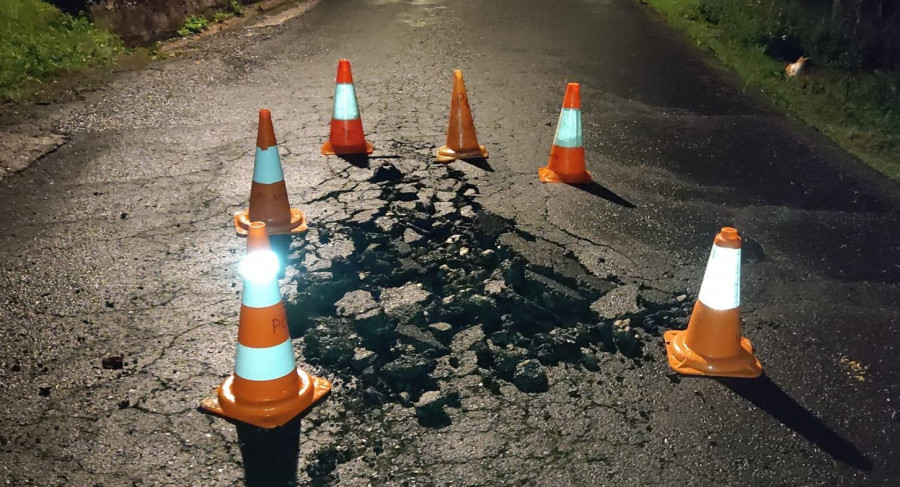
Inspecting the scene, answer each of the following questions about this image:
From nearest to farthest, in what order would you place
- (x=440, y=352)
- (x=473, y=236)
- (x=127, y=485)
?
1. (x=127, y=485)
2. (x=440, y=352)
3. (x=473, y=236)

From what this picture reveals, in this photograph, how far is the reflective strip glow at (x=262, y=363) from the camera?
331cm

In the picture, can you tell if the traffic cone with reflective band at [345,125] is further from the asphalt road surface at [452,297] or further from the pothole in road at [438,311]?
the pothole in road at [438,311]

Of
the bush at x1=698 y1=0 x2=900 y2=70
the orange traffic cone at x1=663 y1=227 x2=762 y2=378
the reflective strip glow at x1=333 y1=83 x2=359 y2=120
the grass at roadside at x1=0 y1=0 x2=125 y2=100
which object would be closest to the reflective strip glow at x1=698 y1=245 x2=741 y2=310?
the orange traffic cone at x1=663 y1=227 x2=762 y2=378

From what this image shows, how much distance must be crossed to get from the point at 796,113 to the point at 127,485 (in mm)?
7557

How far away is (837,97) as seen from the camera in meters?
8.45

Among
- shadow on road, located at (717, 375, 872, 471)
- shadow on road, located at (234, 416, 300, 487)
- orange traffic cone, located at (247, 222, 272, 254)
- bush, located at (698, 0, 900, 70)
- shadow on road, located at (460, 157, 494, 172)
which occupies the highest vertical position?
bush, located at (698, 0, 900, 70)

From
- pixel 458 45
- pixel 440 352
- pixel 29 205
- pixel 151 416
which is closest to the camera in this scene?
pixel 151 416

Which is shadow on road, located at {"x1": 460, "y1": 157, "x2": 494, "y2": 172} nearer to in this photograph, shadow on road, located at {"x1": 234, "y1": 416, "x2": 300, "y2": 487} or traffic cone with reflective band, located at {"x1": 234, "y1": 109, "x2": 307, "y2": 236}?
traffic cone with reflective band, located at {"x1": 234, "y1": 109, "x2": 307, "y2": 236}

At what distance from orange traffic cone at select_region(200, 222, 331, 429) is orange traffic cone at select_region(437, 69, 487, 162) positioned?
127 inches

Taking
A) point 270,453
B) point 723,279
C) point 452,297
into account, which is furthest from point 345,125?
point 270,453

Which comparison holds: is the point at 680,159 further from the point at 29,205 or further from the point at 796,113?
the point at 29,205

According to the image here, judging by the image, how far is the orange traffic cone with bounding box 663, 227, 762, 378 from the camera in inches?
146

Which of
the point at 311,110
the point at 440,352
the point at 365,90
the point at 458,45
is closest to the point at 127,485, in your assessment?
the point at 440,352

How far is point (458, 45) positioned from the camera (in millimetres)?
10727
